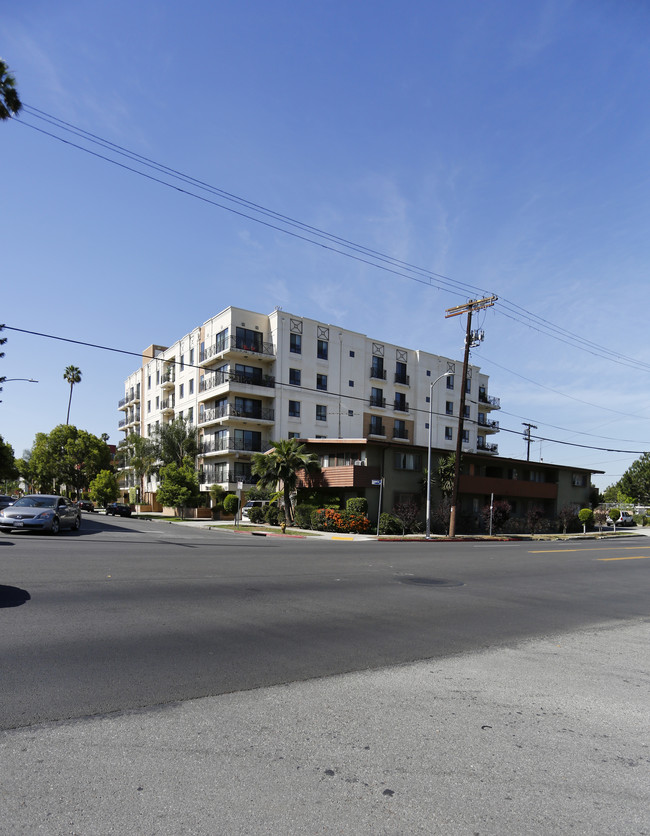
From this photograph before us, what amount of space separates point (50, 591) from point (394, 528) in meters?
27.0

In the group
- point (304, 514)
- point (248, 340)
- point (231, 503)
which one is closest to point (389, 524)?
point (304, 514)

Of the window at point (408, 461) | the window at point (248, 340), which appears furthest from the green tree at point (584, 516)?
the window at point (248, 340)

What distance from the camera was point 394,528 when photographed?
112ft

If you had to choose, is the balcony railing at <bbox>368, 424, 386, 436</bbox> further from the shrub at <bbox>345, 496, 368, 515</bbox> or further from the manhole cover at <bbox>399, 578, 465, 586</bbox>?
the manhole cover at <bbox>399, 578, 465, 586</bbox>

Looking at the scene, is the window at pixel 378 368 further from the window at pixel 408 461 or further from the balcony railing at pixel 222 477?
the window at pixel 408 461

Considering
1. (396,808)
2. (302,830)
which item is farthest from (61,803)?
(396,808)

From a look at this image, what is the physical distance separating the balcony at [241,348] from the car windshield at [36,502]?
26526mm

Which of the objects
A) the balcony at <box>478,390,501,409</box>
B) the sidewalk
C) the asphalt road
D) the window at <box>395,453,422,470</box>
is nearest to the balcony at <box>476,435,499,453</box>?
the balcony at <box>478,390,501,409</box>

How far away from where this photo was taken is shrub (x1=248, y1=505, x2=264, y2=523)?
39666 millimetres

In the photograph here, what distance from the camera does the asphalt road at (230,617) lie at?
530 cm

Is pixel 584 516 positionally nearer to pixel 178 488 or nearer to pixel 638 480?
pixel 178 488

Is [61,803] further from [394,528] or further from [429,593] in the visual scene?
[394,528]

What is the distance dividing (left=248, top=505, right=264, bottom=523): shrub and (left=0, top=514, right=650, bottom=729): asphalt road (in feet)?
78.6

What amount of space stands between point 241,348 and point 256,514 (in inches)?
603
